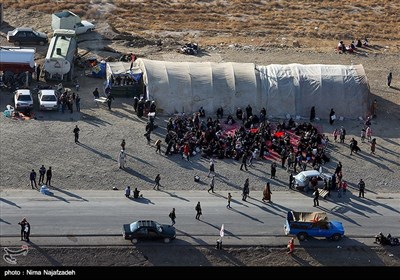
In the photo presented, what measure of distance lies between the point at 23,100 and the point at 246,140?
50.1 ft

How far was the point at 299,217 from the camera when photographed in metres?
47.8

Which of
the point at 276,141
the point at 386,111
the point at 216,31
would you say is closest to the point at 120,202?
the point at 276,141

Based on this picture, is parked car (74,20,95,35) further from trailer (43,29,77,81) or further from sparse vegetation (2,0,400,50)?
trailer (43,29,77,81)

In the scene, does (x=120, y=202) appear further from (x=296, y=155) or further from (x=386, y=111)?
(x=386, y=111)

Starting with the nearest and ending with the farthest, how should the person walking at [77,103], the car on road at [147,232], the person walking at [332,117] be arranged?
1. the car on road at [147,232]
2. the person walking at [77,103]
3. the person walking at [332,117]

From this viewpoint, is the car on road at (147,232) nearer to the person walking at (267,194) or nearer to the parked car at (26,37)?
the person walking at (267,194)

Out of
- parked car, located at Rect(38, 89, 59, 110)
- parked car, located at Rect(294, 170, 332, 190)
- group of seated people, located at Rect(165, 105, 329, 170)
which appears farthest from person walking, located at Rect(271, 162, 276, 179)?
parked car, located at Rect(38, 89, 59, 110)

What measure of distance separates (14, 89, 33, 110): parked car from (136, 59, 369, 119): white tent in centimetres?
797

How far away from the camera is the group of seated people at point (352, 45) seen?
77.5 meters

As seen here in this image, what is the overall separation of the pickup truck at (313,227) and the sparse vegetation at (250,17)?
3450cm

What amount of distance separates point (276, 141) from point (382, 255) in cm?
1380

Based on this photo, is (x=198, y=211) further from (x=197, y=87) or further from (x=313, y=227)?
(x=197, y=87)

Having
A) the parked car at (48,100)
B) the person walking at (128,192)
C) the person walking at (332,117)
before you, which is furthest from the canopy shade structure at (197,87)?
the person walking at (128,192)

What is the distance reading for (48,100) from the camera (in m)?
61.7
